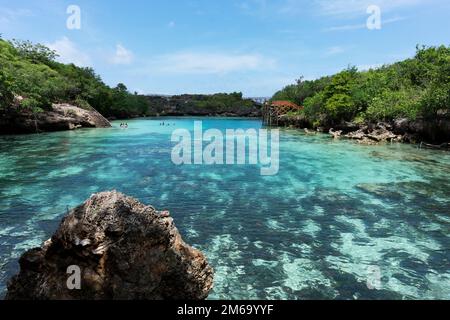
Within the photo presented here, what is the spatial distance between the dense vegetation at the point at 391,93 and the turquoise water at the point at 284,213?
7.90 metres

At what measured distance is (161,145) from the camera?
36125mm

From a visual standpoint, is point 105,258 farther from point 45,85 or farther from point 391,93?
point 45,85

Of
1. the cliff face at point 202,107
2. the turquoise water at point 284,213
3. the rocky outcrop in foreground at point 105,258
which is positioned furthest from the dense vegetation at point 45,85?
the rocky outcrop in foreground at point 105,258

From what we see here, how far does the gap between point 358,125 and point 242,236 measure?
36924mm

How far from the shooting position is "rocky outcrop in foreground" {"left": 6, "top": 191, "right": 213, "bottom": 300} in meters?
6.16

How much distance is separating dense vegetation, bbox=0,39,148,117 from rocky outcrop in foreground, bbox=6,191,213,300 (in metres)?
33.2

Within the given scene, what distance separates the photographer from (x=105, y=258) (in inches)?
242

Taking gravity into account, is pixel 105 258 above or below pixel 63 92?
below

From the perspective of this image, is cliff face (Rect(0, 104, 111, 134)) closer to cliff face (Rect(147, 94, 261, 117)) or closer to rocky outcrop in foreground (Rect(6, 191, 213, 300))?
rocky outcrop in foreground (Rect(6, 191, 213, 300))

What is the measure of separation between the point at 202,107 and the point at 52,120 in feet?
278

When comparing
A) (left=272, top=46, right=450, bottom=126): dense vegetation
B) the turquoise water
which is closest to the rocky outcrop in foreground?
the turquoise water

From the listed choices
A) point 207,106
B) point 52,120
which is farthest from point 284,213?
point 207,106

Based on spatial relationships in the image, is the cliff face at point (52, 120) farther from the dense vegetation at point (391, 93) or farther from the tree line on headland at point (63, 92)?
the dense vegetation at point (391, 93)
